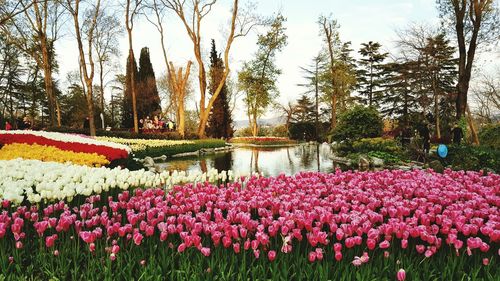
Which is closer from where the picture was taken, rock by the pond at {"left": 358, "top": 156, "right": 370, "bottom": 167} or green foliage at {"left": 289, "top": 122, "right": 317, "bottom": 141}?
rock by the pond at {"left": 358, "top": 156, "right": 370, "bottom": 167}

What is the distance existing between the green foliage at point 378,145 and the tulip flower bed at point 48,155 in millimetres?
9230

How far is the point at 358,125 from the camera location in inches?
→ 653

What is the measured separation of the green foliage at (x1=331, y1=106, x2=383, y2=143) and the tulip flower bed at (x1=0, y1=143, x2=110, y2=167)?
32.6 feet

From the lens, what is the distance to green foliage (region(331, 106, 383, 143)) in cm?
1648

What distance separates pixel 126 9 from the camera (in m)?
26.6

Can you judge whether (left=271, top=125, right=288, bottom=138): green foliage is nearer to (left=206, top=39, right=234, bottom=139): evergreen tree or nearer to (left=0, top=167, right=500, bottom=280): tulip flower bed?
(left=206, top=39, right=234, bottom=139): evergreen tree

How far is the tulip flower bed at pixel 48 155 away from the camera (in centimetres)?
1009

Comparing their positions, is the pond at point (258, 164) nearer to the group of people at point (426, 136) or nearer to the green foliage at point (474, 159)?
the group of people at point (426, 136)

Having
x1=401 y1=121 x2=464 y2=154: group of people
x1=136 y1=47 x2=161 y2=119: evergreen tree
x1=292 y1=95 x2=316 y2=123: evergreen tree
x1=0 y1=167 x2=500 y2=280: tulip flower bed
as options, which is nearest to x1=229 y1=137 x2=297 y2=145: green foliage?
x1=136 y1=47 x2=161 y2=119: evergreen tree

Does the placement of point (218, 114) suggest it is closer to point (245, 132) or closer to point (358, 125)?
point (245, 132)

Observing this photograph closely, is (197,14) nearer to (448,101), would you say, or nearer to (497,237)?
(448,101)

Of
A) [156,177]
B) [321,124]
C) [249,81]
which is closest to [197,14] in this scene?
[249,81]

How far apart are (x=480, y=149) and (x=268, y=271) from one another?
998 cm

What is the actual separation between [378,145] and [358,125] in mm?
2415
